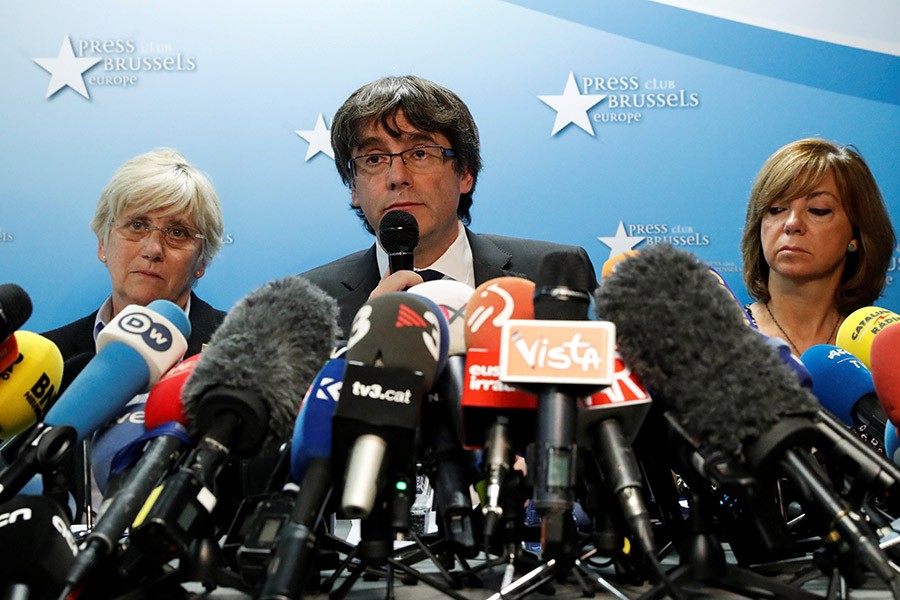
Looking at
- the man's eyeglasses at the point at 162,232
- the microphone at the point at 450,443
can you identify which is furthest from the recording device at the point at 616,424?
the man's eyeglasses at the point at 162,232

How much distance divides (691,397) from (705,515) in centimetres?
20

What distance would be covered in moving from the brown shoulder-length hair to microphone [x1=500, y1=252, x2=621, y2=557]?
1.56 meters

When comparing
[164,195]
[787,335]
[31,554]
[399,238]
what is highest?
[164,195]

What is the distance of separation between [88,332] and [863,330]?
1839 millimetres

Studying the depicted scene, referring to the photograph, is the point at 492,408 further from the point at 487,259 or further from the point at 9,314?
the point at 487,259

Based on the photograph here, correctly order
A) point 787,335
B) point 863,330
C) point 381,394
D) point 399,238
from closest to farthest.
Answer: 1. point 381,394
2. point 863,330
3. point 399,238
4. point 787,335

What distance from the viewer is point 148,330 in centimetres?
103

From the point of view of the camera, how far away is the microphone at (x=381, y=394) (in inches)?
27.3

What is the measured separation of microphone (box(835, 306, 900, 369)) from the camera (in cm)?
128

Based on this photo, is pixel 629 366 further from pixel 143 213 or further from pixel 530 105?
pixel 530 105

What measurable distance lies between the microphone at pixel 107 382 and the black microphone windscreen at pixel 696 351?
545mm

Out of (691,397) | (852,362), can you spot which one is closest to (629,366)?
Result: (691,397)

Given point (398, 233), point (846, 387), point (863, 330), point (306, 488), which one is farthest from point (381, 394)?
point (863, 330)

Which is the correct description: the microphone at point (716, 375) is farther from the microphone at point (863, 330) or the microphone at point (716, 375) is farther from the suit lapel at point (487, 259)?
the suit lapel at point (487, 259)
